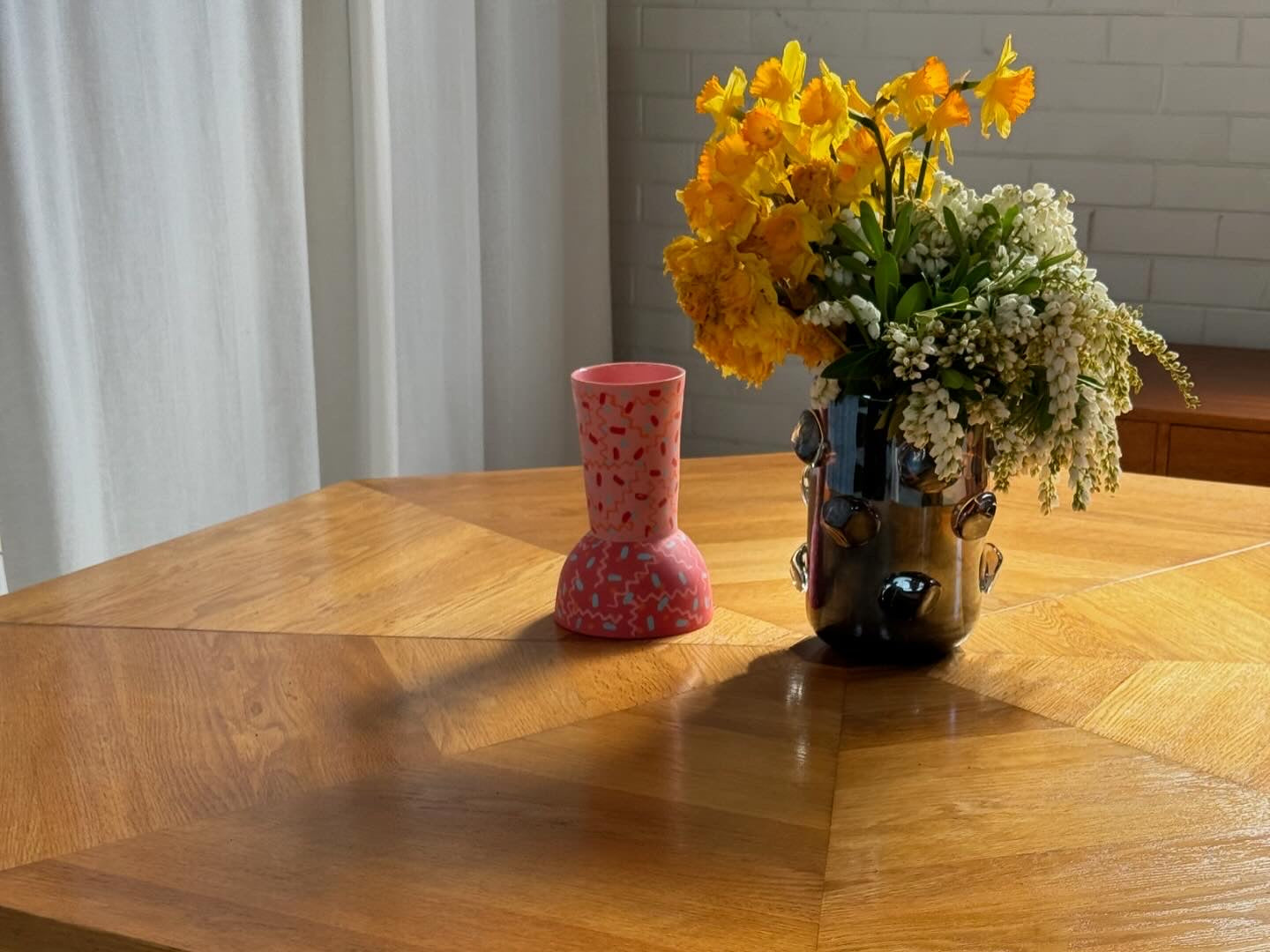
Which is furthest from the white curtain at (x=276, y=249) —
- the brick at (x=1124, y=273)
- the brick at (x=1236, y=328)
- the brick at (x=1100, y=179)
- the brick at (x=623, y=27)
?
the brick at (x=1236, y=328)

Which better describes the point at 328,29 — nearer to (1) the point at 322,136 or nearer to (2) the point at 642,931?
→ (1) the point at 322,136

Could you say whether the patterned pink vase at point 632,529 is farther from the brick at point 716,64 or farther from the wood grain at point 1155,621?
the brick at point 716,64

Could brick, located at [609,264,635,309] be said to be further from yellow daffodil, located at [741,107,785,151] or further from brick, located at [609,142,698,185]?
yellow daffodil, located at [741,107,785,151]

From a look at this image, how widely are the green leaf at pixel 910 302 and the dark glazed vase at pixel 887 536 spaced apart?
2.7 inches

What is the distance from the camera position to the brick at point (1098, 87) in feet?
9.80

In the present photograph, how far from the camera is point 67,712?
3.75ft

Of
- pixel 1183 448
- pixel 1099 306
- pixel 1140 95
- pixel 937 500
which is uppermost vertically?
pixel 1140 95

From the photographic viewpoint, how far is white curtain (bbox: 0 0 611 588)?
197 cm

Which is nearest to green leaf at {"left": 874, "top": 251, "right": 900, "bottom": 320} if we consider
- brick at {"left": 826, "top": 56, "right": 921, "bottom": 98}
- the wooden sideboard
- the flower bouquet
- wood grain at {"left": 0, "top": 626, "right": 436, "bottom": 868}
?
the flower bouquet

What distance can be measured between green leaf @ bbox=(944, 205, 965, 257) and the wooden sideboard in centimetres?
142

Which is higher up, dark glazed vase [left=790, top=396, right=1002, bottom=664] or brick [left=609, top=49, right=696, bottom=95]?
brick [left=609, top=49, right=696, bottom=95]

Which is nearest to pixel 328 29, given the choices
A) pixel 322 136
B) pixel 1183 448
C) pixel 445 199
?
pixel 322 136

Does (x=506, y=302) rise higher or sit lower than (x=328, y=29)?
lower

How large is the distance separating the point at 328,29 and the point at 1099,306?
6.06 feet
